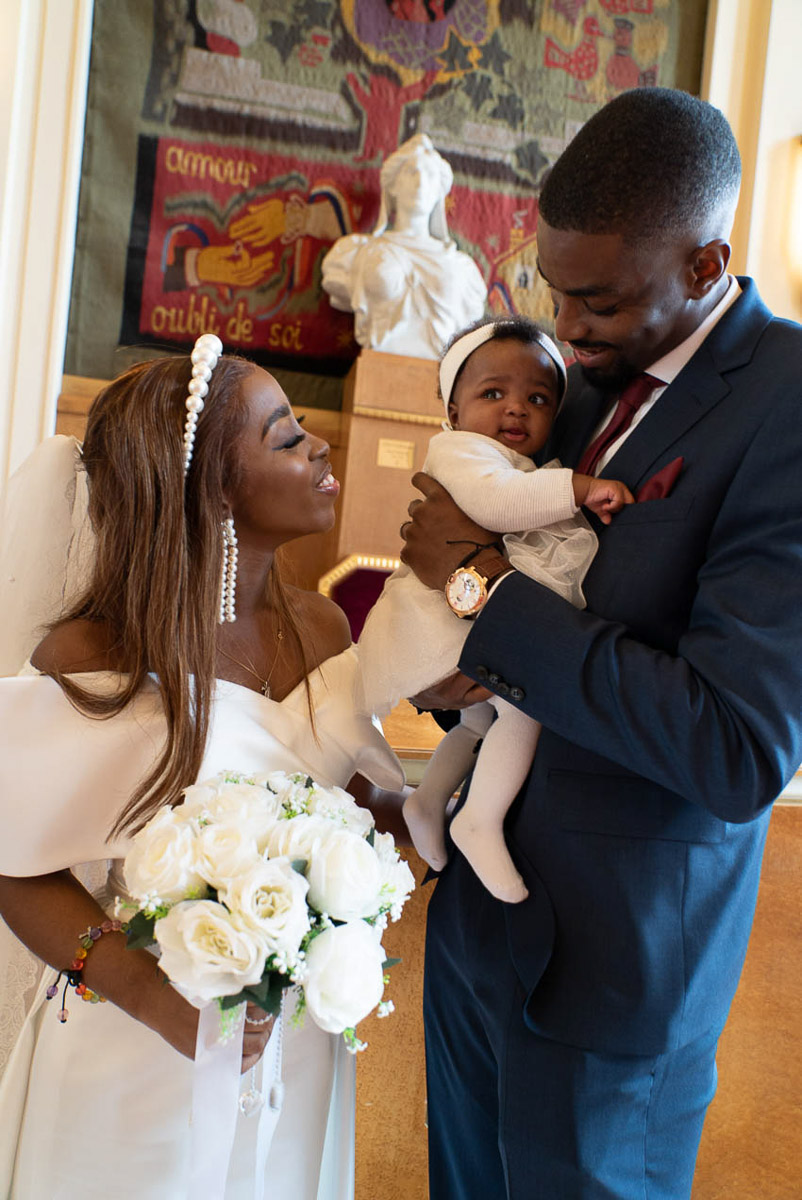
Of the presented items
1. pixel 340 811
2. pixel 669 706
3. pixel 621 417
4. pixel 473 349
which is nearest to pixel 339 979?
pixel 340 811

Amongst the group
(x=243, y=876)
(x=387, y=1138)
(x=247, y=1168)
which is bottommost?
(x=387, y=1138)

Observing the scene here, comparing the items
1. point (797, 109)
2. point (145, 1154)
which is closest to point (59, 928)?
point (145, 1154)

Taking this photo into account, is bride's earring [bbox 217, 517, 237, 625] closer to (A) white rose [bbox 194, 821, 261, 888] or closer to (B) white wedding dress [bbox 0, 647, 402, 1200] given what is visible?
(B) white wedding dress [bbox 0, 647, 402, 1200]

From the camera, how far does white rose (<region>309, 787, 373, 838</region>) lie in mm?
1479

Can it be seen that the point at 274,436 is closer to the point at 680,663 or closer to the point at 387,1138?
the point at 680,663

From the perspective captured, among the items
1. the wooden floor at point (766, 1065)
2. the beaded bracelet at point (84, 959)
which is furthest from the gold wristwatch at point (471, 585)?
the wooden floor at point (766, 1065)

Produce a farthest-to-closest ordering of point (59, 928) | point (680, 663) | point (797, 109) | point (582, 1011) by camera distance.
Result: point (797, 109)
point (59, 928)
point (582, 1011)
point (680, 663)

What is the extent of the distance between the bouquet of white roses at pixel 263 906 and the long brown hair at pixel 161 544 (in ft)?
1.31

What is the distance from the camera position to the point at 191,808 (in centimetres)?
146

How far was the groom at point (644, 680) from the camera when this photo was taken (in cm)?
145

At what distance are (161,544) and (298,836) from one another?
0.71 m

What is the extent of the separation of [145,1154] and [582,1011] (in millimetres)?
842

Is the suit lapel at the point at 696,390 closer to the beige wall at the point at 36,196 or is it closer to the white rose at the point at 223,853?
the white rose at the point at 223,853

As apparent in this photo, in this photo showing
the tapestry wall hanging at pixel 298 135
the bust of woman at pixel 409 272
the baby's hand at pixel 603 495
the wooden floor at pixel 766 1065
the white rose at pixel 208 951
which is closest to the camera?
the white rose at pixel 208 951
